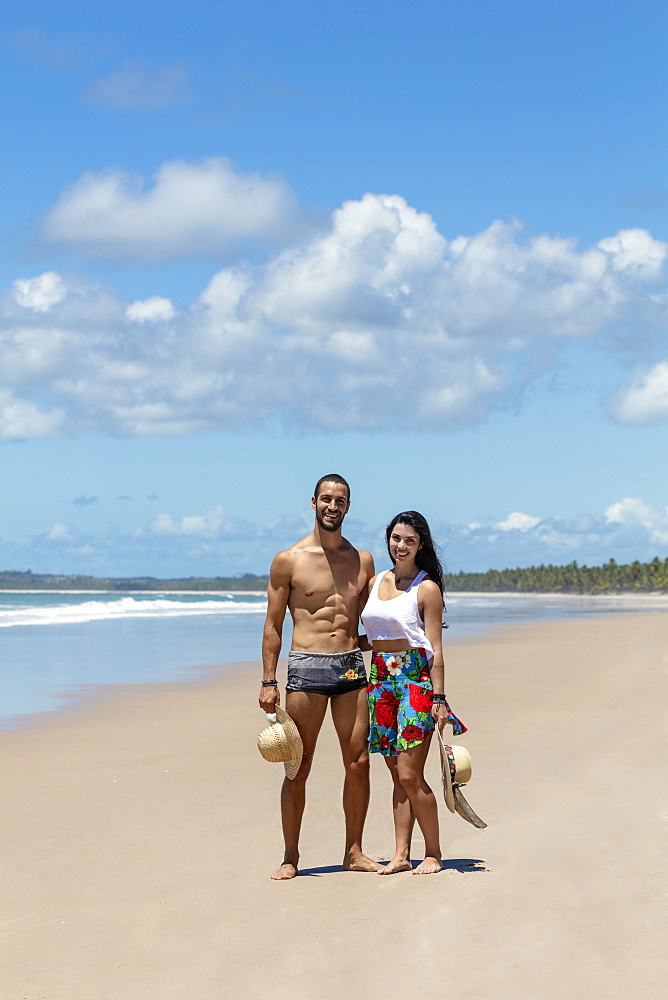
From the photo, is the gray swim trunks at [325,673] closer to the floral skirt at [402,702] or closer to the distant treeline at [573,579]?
the floral skirt at [402,702]

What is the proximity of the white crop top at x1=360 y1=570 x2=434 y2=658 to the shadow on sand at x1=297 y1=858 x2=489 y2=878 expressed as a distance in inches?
46.3

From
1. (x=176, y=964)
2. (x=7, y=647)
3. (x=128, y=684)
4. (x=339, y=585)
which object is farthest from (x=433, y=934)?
(x=7, y=647)

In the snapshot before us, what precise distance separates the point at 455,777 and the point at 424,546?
130 cm

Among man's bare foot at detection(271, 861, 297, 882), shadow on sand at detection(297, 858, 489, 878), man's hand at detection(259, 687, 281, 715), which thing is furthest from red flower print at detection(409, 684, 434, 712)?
man's bare foot at detection(271, 861, 297, 882)

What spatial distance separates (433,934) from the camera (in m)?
5.10

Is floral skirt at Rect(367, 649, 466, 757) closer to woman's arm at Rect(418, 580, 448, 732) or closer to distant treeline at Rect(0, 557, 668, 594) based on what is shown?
woman's arm at Rect(418, 580, 448, 732)

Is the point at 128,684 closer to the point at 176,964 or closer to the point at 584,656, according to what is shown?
the point at 584,656

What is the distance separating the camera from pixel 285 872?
6172mm

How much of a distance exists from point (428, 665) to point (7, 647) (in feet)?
66.4

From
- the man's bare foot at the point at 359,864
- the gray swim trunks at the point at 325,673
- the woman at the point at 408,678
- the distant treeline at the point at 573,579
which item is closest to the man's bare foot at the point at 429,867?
the woman at the point at 408,678

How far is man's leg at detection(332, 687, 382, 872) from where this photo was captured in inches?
250

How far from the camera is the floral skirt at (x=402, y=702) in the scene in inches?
247

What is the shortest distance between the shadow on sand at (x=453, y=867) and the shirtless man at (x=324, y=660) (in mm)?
119

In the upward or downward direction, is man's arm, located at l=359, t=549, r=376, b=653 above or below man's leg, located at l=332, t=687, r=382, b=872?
above
